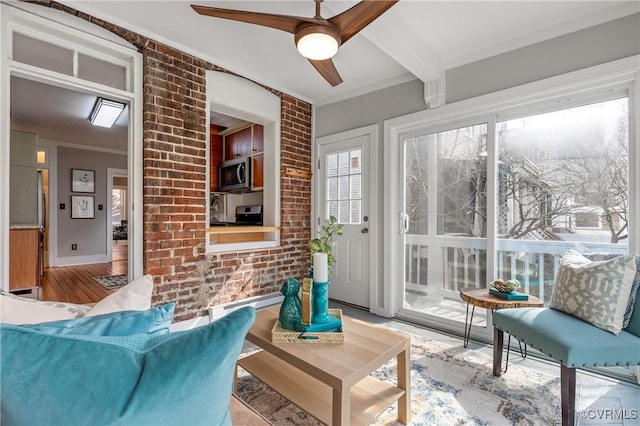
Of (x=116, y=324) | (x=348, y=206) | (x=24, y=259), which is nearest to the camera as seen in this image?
(x=116, y=324)

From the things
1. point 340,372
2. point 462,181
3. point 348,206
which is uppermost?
point 462,181

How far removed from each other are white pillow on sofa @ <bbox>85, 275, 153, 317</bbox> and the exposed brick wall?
1731 mm

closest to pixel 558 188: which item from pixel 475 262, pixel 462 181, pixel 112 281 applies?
pixel 462 181

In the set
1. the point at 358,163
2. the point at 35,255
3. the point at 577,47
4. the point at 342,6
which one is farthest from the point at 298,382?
the point at 35,255

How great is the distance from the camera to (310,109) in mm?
4008

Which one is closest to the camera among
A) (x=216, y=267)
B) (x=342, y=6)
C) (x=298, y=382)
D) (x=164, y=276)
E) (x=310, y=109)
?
(x=298, y=382)

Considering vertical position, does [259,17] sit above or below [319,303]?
above

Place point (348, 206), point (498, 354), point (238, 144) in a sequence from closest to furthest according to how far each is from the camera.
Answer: point (498, 354) < point (348, 206) < point (238, 144)

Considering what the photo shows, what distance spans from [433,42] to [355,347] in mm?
2457

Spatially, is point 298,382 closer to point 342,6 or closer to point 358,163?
point 342,6

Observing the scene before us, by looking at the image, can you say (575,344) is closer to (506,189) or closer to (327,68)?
(506,189)

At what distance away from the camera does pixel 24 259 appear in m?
4.04

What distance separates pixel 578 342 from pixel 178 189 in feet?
9.62

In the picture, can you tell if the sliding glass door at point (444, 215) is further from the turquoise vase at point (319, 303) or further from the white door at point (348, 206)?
the turquoise vase at point (319, 303)
